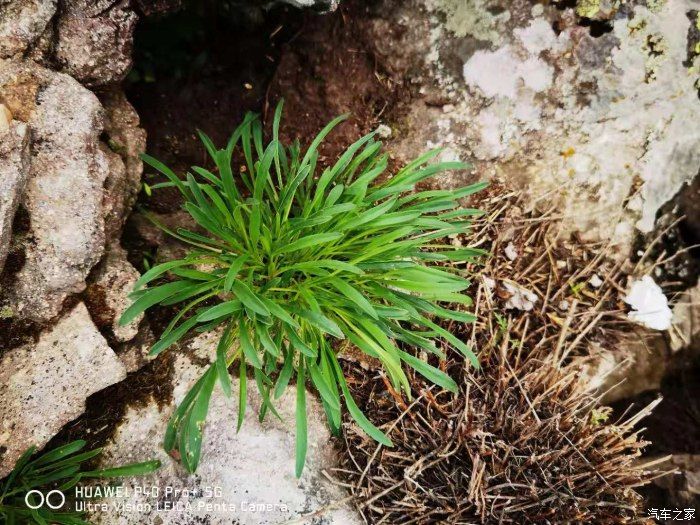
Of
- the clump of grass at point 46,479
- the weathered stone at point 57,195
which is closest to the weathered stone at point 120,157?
the weathered stone at point 57,195

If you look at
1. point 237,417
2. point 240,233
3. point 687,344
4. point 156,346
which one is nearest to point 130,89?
point 240,233

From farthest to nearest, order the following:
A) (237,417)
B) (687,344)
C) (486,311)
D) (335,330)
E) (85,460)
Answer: (687,344) < (486,311) < (237,417) < (85,460) < (335,330)

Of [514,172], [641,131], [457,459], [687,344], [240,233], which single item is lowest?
[457,459]

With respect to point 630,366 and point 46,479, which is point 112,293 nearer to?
point 46,479

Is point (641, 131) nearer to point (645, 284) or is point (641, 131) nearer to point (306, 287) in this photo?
point (645, 284)

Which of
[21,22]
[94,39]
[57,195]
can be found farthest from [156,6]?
[57,195]

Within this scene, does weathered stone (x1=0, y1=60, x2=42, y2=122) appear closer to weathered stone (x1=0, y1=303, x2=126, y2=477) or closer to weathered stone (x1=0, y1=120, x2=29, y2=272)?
weathered stone (x1=0, y1=120, x2=29, y2=272)
